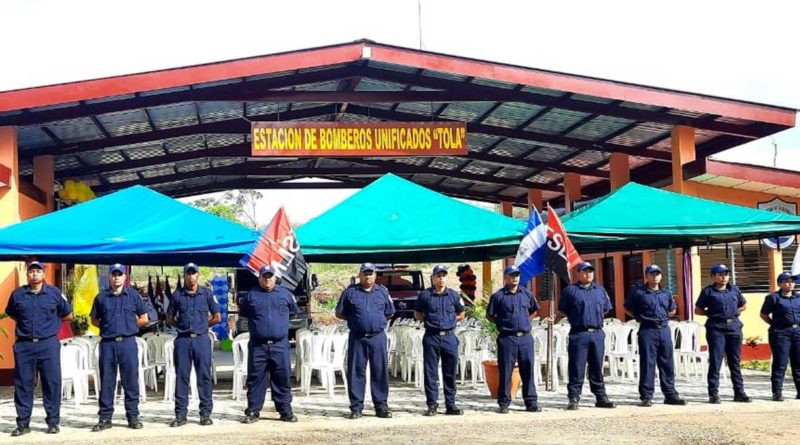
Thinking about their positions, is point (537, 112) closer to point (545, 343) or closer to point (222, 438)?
point (545, 343)

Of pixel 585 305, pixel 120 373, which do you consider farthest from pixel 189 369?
pixel 585 305

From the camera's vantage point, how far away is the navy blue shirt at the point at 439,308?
10156mm

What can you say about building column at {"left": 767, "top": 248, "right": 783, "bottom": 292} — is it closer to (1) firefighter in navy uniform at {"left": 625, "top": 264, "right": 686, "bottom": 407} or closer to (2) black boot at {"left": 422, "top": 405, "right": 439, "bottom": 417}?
(1) firefighter in navy uniform at {"left": 625, "top": 264, "right": 686, "bottom": 407}

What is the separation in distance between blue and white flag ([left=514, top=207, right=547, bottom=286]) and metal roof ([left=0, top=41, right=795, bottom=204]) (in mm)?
3528

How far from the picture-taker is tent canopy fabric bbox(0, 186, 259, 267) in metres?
10.6

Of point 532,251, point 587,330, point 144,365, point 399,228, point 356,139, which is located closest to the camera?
point 587,330

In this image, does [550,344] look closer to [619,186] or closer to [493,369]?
[493,369]

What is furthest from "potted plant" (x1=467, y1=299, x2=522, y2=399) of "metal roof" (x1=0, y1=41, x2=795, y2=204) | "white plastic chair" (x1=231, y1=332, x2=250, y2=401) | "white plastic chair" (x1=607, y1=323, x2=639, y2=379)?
"metal roof" (x1=0, y1=41, x2=795, y2=204)

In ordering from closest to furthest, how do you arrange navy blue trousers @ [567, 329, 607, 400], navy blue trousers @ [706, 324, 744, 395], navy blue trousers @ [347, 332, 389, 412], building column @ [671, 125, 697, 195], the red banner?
navy blue trousers @ [347, 332, 389, 412], navy blue trousers @ [567, 329, 607, 400], navy blue trousers @ [706, 324, 744, 395], the red banner, building column @ [671, 125, 697, 195]

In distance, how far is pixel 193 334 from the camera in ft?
32.4

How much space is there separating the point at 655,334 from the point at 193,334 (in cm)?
514

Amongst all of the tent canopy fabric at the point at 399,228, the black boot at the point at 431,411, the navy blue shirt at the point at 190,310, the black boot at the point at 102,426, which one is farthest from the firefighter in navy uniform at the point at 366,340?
the black boot at the point at 102,426

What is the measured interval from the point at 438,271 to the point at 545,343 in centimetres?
278

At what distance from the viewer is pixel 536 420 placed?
9586 mm
